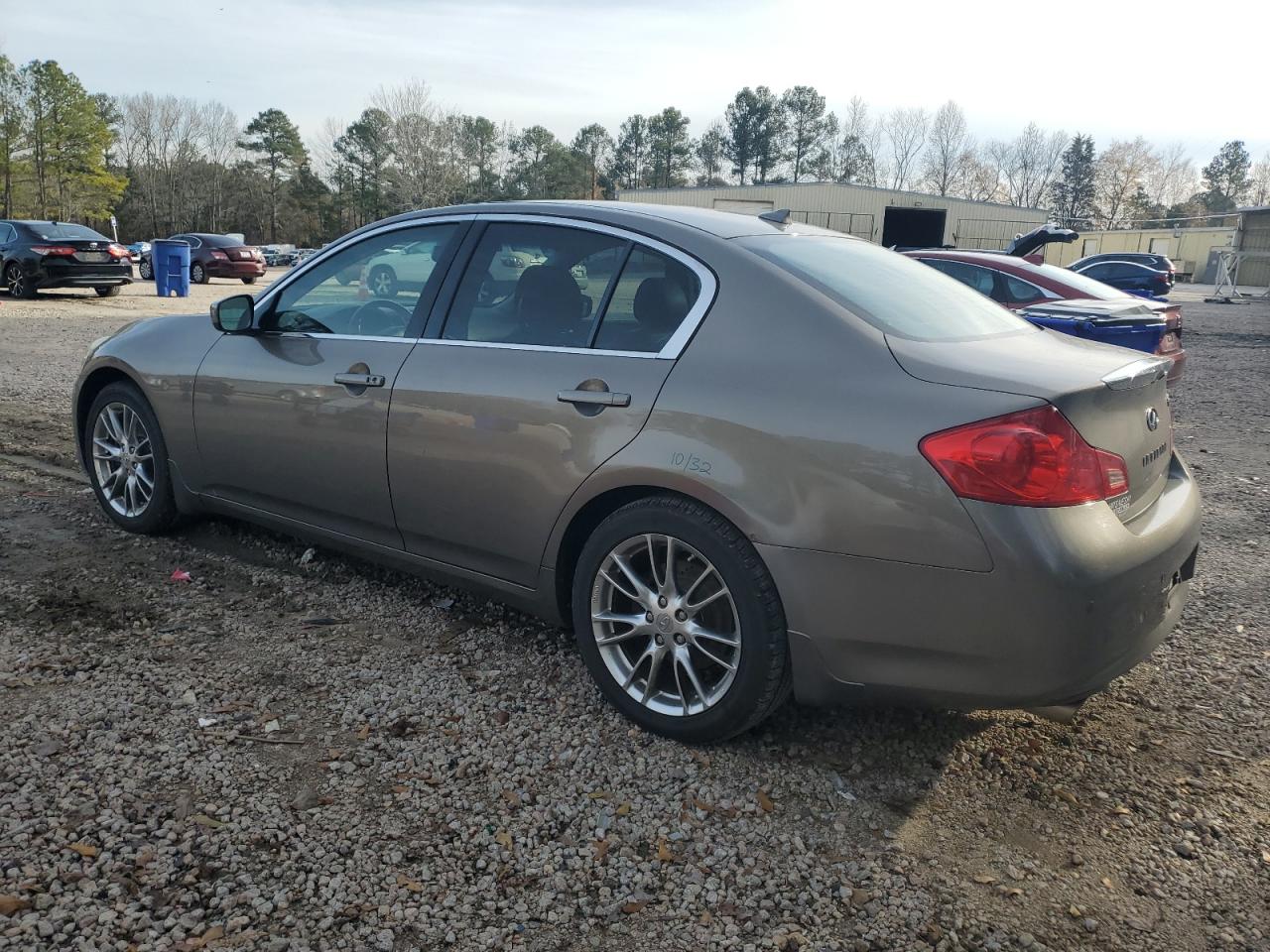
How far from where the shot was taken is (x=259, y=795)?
2678mm

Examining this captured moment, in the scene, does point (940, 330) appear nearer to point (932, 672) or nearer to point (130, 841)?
point (932, 672)

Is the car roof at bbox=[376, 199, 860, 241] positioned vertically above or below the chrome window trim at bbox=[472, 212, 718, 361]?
above

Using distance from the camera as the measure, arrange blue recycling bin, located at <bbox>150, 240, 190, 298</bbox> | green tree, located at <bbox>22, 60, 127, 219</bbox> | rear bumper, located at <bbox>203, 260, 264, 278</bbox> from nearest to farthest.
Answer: blue recycling bin, located at <bbox>150, 240, 190, 298</bbox>
rear bumper, located at <bbox>203, 260, 264, 278</bbox>
green tree, located at <bbox>22, 60, 127, 219</bbox>

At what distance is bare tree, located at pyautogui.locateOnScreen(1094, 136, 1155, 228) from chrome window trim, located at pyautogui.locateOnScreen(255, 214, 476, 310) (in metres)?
107

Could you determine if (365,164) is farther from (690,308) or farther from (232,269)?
(690,308)

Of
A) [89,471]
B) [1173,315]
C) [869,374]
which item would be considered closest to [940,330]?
[869,374]

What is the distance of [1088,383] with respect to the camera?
102 inches

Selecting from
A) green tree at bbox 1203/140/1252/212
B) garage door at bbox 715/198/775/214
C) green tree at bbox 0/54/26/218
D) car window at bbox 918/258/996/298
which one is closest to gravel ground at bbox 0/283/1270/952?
garage door at bbox 715/198/775/214

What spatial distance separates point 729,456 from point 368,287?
1.96 m

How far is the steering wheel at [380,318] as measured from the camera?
372 cm

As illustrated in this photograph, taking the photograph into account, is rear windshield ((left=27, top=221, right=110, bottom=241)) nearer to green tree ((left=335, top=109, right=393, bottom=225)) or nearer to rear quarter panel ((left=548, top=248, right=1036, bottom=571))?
rear quarter panel ((left=548, top=248, right=1036, bottom=571))

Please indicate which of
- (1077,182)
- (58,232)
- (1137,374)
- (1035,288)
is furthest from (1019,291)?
(1077,182)

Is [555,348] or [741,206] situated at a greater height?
[741,206]

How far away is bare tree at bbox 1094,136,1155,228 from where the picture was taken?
96.8 m
